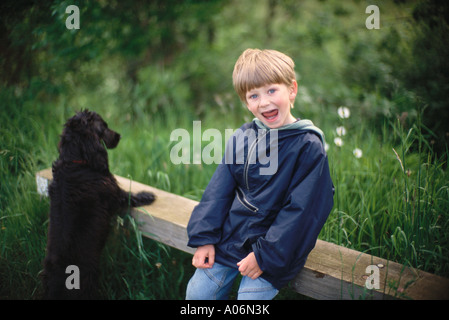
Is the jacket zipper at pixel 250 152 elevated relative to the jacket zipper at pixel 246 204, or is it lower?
elevated

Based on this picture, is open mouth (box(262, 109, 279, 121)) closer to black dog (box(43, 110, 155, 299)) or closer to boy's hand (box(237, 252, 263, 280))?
boy's hand (box(237, 252, 263, 280))

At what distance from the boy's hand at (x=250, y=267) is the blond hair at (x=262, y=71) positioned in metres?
0.94

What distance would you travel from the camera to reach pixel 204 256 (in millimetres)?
1839

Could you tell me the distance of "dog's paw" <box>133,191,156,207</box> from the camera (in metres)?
2.40

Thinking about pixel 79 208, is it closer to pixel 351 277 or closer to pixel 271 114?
pixel 271 114

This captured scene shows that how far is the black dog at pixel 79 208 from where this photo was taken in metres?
2.03

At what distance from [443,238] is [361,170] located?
36.3 inches

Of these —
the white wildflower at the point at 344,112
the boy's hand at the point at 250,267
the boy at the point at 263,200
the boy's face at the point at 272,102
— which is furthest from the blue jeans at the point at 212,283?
the white wildflower at the point at 344,112

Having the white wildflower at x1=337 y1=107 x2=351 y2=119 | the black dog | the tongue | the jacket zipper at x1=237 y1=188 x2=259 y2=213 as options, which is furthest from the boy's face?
the black dog

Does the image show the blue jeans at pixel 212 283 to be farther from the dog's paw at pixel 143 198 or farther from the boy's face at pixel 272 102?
the boy's face at pixel 272 102

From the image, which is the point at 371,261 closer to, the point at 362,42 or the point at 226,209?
the point at 226,209

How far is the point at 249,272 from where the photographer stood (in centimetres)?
166

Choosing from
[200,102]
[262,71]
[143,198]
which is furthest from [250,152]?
[200,102]

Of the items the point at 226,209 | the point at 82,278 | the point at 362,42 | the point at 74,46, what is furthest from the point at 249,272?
the point at 362,42
